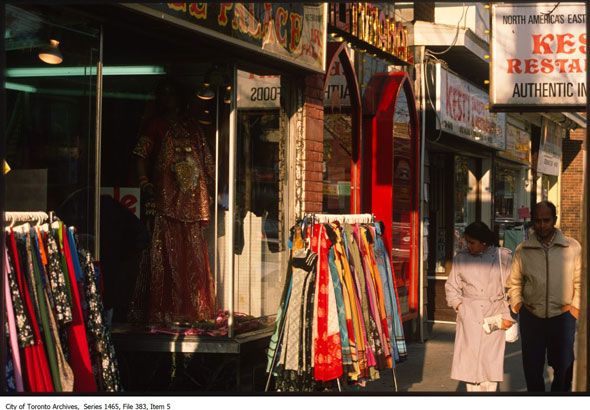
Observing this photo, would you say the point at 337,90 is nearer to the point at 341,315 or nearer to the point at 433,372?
the point at 433,372

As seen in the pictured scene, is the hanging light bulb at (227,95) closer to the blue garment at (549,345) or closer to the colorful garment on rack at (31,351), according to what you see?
the blue garment at (549,345)

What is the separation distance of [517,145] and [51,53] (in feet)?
55.1

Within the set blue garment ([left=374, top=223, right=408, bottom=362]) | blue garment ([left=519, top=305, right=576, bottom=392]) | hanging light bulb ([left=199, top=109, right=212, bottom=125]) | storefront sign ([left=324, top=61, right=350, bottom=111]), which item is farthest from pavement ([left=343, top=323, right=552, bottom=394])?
storefront sign ([left=324, top=61, right=350, bottom=111])

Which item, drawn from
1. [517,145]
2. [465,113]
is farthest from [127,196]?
[517,145]

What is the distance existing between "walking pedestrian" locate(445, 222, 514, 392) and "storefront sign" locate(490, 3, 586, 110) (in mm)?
1361

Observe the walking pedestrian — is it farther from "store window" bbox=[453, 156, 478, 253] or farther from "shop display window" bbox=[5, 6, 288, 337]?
"store window" bbox=[453, 156, 478, 253]

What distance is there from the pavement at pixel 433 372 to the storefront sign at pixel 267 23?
118 inches

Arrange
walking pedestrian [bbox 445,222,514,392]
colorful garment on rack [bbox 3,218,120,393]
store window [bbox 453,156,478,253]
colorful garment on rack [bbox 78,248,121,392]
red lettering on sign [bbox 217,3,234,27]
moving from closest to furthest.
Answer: colorful garment on rack [bbox 3,218,120,393]
colorful garment on rack [bbox 78,248,121,392]
red lettering on sign [bbox 217,3,234,27]
walking pedestrian [bbox 445,222,514,392]
store window [bbox 453,156,478,253]

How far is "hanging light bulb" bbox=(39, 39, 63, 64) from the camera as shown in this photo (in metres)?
6.97

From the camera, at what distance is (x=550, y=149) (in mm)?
27125

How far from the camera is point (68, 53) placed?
7.15m

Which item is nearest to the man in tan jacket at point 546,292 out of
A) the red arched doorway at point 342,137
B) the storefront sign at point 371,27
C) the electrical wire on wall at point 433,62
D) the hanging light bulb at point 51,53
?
the red arched doorway at point 342,137

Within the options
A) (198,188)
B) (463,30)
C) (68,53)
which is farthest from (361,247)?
(463,30)
